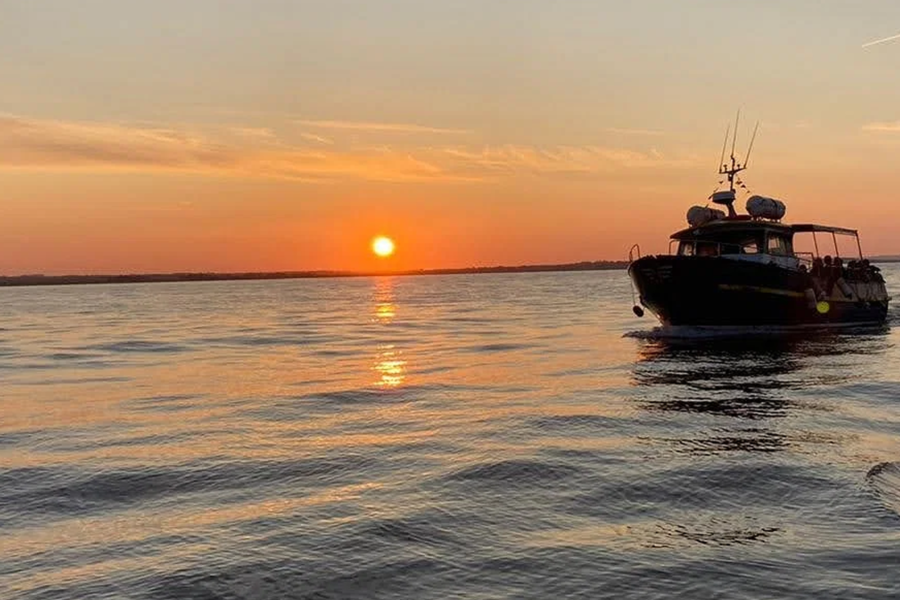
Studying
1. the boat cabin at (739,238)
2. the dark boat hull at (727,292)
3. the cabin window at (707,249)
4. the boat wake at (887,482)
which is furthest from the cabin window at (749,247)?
the boat wake at (887,482)

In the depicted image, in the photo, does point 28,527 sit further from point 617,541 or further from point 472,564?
point 617,541

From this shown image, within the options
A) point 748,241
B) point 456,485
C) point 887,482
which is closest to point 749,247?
point 748,241

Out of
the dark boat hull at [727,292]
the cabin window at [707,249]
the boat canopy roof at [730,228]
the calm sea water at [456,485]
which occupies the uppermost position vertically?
the boat canopy roof at [730,228]

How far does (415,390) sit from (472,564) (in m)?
12.7

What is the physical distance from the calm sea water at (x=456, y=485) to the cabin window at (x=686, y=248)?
12.8 m

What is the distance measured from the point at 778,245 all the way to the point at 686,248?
395cm

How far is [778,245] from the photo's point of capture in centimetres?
3497

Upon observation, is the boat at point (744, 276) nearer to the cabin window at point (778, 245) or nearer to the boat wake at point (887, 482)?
the cabin window at point (778, 245)

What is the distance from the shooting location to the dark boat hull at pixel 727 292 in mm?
32406

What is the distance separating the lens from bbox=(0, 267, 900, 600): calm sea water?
721cm

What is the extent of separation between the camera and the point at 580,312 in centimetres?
6078

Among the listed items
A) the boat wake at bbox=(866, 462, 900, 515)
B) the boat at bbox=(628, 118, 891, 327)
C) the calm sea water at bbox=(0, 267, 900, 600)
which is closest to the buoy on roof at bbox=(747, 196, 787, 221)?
the boat at bbox=(628, 118, 891, 327)

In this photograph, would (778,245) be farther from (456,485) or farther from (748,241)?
(456,485)

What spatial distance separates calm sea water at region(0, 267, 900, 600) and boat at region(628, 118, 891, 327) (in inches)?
364
